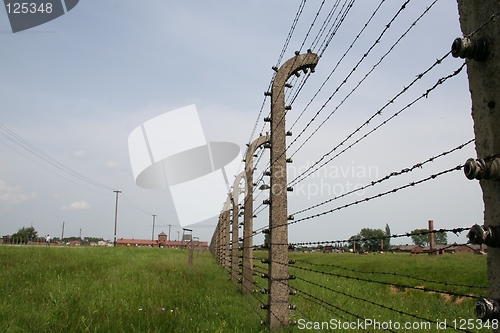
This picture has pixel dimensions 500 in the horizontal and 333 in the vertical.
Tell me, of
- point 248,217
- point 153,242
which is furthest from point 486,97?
point 153,242

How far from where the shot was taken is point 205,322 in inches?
221

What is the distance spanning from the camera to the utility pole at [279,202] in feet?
16.4

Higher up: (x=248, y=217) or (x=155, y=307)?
(x=248, y=217)

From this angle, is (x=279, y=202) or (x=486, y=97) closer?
(x=486, y=97)

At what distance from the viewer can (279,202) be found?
17.0 ft

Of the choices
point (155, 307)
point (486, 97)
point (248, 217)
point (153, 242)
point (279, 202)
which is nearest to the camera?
point (486, 97)

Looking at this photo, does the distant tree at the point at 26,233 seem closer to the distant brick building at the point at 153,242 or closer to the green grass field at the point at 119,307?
the distant brick building at the point at 153,242

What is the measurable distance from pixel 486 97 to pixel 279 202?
370 centimetres

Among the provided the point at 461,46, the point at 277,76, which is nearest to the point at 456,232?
the point at 461,46

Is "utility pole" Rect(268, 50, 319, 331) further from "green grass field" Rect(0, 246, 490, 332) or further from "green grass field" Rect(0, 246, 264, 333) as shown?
"green grass field" Rect(0, 246, 264, 333)

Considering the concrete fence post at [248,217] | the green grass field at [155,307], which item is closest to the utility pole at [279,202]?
the green grass field at [155,307]

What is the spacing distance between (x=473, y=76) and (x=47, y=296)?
7744 millimetres

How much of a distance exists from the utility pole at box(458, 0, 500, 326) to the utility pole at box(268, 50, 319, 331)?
10.8ft

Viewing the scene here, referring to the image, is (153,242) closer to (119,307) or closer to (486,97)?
(119,307)
